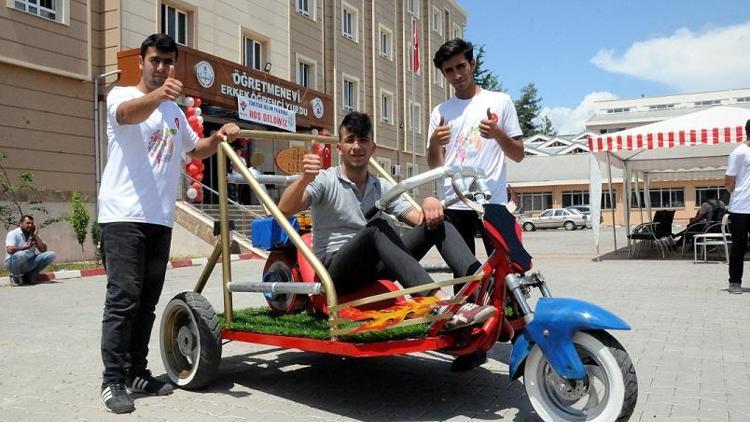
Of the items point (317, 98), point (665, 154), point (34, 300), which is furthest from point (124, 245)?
point (317, 98)

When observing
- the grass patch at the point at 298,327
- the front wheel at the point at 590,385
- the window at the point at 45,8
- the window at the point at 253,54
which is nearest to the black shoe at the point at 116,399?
the grass patch at the point at 298,327

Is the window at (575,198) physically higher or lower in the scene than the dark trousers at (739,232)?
higher

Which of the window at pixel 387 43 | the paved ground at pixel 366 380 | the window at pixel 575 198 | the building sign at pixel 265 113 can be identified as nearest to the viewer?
the paved ground at pixel 366 380

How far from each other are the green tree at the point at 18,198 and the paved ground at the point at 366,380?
7378 mm

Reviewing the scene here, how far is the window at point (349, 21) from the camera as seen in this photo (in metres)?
26.9

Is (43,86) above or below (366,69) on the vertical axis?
below

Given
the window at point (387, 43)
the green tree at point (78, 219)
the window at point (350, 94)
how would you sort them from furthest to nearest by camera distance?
the window at point (387, 43), the window at point (350, 94), the green tree at point (78, 219)

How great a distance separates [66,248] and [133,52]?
467 centimetres

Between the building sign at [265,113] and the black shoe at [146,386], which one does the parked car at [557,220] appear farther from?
the black shoe at [146,386]

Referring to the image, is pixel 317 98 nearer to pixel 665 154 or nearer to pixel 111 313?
pixel 665 154

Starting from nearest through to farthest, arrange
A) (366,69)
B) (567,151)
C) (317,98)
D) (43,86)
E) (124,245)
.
Result: (124,245)
(43,86)
(317,98)
(366,69)
(567,151)

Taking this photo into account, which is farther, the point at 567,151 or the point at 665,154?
the point at 567,151

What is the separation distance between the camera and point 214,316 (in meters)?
3.91

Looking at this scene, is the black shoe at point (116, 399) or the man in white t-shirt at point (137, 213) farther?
the man in white t-shirt at point (137, 213)
